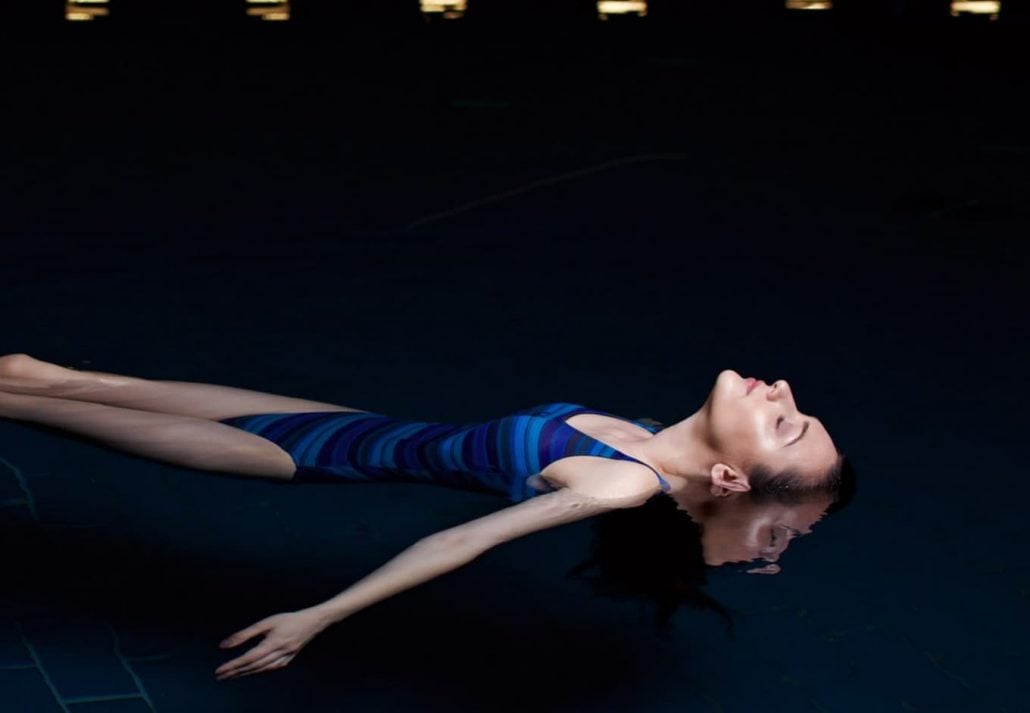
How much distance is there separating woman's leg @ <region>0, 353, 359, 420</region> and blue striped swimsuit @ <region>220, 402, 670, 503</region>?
0.10 metres

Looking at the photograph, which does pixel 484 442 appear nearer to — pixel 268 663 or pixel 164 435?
pixel 164 435

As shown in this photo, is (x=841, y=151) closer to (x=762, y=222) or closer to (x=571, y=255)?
(x=762, y=222)

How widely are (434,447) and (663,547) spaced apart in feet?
2.88

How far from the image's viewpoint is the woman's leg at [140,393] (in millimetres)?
5422

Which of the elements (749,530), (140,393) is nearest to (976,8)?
(749,530)

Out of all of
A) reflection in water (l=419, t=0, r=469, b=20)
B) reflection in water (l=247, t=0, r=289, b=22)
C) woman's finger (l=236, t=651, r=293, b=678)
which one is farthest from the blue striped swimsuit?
reflection in water (l=419, t=0, r=469, b=20)

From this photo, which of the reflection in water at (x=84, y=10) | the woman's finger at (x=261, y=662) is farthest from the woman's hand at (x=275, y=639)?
the reflection in water at (x=84, y=10)

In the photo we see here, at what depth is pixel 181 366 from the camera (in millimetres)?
6758

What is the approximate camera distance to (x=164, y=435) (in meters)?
5.18

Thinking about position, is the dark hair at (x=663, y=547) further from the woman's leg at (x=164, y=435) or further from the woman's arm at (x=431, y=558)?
the woman's leg at (x=164, y=435)

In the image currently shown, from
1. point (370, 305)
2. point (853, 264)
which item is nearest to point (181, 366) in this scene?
point (370, 305)

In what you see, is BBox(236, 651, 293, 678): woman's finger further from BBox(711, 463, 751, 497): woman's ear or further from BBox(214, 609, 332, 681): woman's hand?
BBox(711, 463, 751, 497): woman's ear

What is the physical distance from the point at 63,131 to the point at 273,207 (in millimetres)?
2189

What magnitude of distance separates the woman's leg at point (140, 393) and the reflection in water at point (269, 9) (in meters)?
9.61
